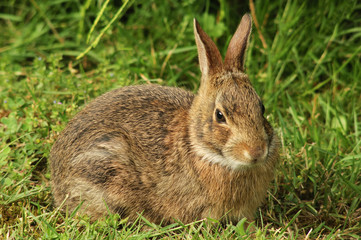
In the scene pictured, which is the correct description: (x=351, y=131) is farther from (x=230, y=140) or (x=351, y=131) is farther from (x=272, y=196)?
Answer: (x=230, y=140)

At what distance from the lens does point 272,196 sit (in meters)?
4.56

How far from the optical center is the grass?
4285 mm

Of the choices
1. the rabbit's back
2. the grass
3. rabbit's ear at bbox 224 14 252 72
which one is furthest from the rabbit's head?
the grass

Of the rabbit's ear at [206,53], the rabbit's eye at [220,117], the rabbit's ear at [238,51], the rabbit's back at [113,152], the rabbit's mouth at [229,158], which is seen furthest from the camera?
the rabbit's back at [113,152]

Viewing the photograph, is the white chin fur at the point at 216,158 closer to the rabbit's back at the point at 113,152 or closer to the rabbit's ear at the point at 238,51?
the rabbit's back at the point at 113,152

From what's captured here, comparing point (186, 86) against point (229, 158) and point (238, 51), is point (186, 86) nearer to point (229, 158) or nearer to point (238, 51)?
point (238, 51)

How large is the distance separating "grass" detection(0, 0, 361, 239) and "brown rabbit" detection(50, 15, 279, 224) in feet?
0.60

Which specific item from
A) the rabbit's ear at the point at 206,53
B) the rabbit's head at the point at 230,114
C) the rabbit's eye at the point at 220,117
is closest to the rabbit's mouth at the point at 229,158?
the rabbit's head at the point at 230,114

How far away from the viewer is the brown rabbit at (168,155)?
398 cm

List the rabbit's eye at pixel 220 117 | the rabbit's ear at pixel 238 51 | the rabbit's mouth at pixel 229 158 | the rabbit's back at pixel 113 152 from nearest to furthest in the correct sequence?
the rabbit's mouth at pixel 229 158 → the rabbit's eye at pixel 220 117 → the rabbit's ear at pixel 238 51 → the rabbit's back at pixel 113 152

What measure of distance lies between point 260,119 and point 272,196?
3.30 feet

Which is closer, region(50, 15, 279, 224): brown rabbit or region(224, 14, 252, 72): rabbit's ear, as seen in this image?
region(50, 15, 279, 224): brown rabbit

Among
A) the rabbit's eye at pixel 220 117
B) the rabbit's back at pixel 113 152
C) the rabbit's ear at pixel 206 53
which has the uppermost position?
the rabbit's ear at pixel 206 53

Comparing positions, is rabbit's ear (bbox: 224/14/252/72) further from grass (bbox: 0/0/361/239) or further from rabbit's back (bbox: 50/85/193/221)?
grass (bbox: 0/0/361/239)
